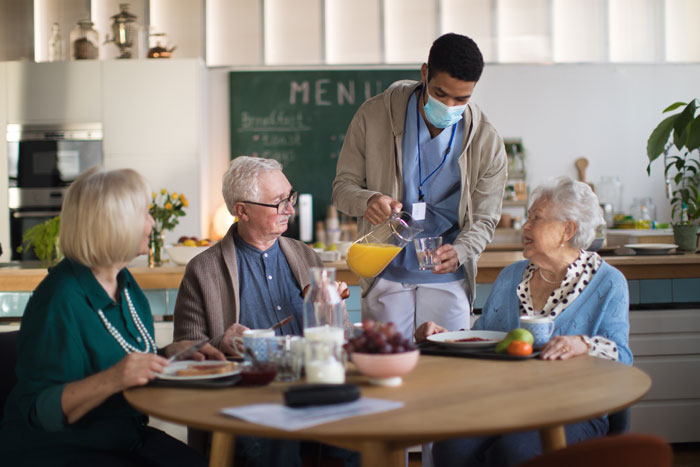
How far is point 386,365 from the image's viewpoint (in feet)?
4.60

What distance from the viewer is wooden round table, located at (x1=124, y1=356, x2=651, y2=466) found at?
3.76ft

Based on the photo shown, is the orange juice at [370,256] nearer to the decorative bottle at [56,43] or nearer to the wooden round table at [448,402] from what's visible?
the wooden round table at [448,402]

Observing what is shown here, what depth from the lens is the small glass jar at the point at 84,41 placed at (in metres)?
5.48

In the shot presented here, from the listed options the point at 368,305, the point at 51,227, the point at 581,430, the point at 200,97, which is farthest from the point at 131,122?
the point at 581,430

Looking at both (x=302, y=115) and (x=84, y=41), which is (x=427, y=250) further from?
(x=84, y=41)

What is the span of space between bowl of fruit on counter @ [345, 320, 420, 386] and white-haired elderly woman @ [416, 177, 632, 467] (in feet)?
1.61

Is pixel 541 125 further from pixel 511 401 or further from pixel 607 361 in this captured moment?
pixel 511 401

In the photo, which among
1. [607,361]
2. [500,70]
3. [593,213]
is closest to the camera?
[607,361]

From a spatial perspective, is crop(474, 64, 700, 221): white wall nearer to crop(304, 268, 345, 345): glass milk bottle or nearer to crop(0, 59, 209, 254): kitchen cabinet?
crop(0, 59, 209, 254): kitchen cabinet

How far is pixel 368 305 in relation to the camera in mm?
2510

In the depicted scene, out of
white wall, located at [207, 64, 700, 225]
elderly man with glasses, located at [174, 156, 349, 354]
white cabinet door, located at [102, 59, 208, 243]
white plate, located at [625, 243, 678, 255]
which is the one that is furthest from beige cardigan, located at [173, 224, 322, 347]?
white wall, located at [207, 64, 700, 225]

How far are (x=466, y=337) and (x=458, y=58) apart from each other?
817 mm

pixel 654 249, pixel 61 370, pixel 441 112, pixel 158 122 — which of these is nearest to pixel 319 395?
pixel 61 370

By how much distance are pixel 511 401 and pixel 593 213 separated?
1030mm
